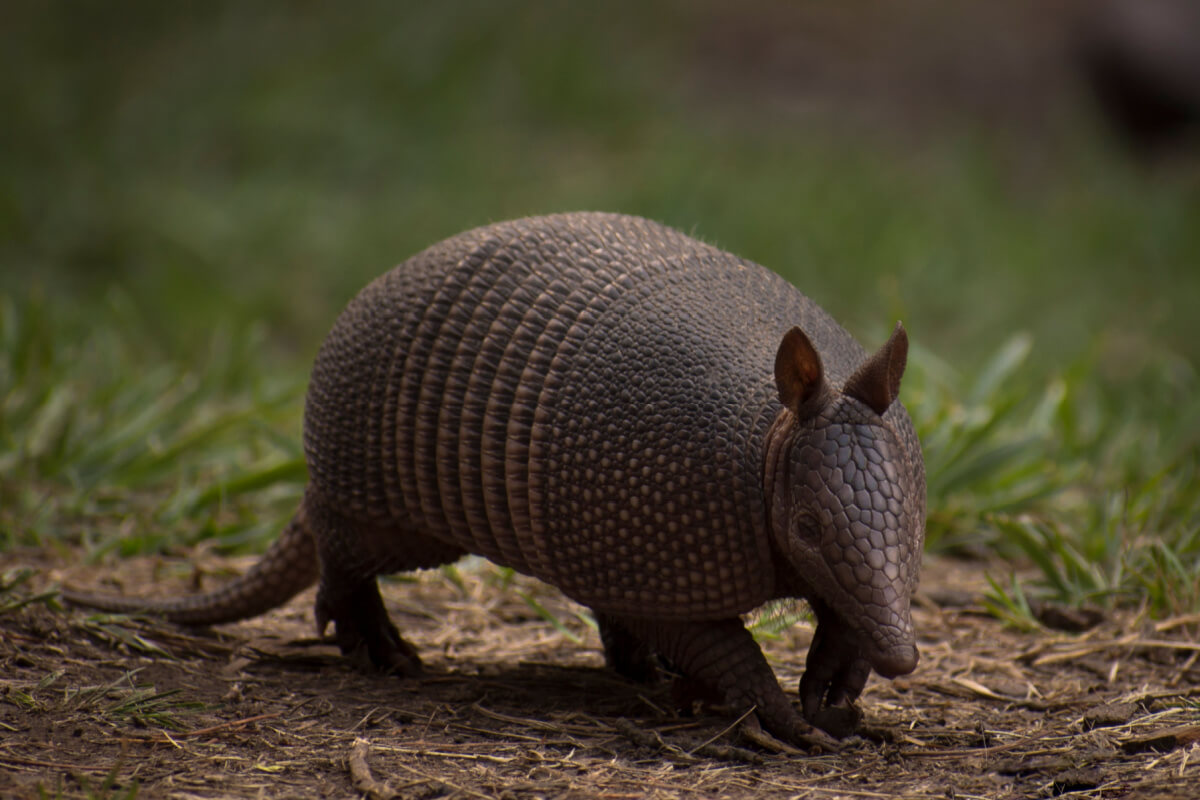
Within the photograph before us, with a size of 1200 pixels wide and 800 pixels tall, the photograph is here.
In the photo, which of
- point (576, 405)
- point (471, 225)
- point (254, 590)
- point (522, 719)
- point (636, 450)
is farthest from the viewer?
point (471, 225)

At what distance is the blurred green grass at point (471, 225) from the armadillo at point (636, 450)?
184 cm

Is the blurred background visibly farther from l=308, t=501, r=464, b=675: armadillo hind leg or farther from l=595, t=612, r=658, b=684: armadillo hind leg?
l=308, t=501, r=464, b=675: armadillo hind leg

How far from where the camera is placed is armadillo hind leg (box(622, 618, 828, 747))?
157 inches

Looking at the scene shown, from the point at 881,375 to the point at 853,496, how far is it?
333mm

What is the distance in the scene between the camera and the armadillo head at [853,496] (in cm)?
348

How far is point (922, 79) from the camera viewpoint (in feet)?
57.2

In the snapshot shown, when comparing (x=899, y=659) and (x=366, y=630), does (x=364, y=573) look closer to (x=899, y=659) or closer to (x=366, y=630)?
(x=366, y=630)

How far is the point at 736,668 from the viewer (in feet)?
13.2

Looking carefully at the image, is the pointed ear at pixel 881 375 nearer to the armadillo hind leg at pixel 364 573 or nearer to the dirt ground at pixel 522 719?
the dirt ground at pixel 522 719

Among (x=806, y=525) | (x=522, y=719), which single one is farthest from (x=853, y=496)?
(x=522, y=719)

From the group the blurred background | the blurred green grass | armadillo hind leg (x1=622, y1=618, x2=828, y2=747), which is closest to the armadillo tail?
the blurred green grass

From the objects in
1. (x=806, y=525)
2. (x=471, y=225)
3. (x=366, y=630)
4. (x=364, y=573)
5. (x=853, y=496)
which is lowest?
(x=366, y=630)

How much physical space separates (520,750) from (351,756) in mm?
512

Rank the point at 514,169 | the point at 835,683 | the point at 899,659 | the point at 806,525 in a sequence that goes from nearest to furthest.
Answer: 1. the point at 899,659
2. the point at 806,525
3. the point at 835,683
4. the point at 514,169
